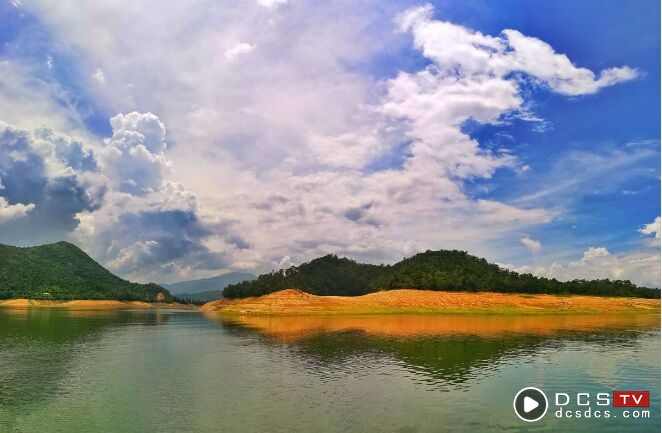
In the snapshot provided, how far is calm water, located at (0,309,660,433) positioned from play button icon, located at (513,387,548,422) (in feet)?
3.19

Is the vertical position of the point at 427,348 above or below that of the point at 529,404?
below

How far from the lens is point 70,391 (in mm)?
37156

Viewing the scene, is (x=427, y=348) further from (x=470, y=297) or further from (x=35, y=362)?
(x=470, y=297)

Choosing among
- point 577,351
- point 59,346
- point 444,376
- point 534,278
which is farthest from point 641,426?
point 534,278

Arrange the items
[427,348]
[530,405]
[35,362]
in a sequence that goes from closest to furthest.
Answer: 1. [530,405]
2. [35,362]
3. [427,348]

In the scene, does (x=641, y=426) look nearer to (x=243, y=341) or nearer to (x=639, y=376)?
(x=639, y=376)

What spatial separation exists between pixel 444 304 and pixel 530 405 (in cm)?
12266

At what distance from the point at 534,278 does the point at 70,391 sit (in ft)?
608

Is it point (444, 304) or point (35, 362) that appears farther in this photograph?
point (444, 304)

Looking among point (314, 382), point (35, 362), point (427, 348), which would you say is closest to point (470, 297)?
point (427, 348)

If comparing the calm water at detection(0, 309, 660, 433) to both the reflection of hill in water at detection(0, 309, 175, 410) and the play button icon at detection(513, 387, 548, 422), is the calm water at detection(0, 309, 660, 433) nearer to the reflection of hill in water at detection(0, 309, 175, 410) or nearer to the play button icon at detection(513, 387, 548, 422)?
the reflection of hill in water at detection(0, 309, 175, 410)

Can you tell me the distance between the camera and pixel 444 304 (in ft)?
492

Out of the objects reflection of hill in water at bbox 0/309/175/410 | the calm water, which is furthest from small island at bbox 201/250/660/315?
reflection of hill in water at bbox 0/309/175/410

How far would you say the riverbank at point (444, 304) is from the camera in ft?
480
